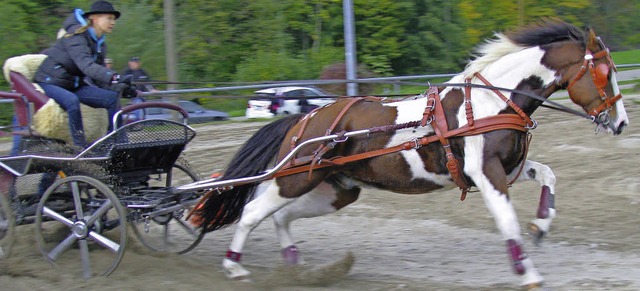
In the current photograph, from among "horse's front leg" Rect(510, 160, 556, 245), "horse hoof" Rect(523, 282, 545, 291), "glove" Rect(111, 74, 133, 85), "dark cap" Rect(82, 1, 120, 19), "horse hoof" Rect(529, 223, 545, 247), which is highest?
"dark cap" Rect(82, 1, 120, 19)

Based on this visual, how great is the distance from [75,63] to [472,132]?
3.38m

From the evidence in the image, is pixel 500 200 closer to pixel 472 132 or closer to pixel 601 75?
pixel 472 132

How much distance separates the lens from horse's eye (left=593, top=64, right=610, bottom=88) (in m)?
5.67

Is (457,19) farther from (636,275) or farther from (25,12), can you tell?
(636,275)

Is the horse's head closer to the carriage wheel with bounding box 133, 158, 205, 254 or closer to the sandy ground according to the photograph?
Result: the sandy ground

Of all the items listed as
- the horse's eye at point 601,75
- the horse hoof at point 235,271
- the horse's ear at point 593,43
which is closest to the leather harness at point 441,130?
the horse's eye at point 601,75

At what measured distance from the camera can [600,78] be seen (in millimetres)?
5676

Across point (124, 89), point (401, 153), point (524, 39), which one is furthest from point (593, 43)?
point (124, 89)

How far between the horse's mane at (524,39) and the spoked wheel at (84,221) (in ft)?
10.2

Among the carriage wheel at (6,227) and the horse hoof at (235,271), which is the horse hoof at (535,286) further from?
the carriage wheel at (6,227)

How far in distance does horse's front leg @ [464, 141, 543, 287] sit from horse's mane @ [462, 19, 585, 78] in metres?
0.71

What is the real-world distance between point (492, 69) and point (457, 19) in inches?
1217

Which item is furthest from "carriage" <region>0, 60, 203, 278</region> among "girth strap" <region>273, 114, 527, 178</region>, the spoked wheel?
"girth strap" <region>273, 114, 527, 178</region>

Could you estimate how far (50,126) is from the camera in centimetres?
667
